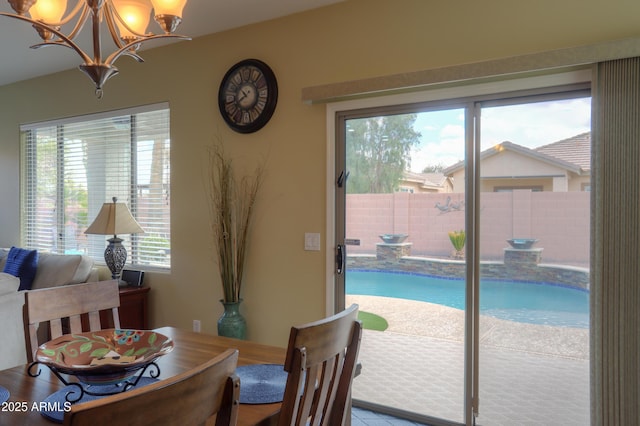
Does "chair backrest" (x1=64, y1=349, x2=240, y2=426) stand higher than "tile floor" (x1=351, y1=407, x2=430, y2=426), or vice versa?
"chair backrest" (x1=64, y1=349, x2=240, y2=426)

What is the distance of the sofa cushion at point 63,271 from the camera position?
3.99m

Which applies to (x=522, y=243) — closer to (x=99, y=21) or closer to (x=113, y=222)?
(x=99, y=21)

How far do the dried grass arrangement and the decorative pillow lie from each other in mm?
1810

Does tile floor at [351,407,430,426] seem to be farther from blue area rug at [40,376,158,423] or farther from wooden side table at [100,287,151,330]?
wooden side table at [100,287,151,330]

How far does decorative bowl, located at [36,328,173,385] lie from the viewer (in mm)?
1362

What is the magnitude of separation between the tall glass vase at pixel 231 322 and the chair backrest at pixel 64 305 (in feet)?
3.85

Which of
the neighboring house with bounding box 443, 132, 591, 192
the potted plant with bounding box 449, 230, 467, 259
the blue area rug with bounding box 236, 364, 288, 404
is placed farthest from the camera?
the potted plant with bounding box 449, 230, 467, 259

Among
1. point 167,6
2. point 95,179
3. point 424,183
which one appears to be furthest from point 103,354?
point 95,179

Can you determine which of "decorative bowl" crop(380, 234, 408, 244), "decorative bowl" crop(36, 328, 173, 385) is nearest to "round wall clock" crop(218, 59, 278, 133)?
"decorative bowl" crop(380, 234, 408, 244)

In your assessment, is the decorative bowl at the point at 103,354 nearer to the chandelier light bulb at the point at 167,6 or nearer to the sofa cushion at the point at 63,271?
the chandelier light bulb at the point at 167,6

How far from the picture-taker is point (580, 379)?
2.54m

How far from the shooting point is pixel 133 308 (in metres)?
3.96

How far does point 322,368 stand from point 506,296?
1724mm

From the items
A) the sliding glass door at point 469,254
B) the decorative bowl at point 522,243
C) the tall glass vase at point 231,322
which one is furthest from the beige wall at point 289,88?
the decorative bowl at point 522,243
